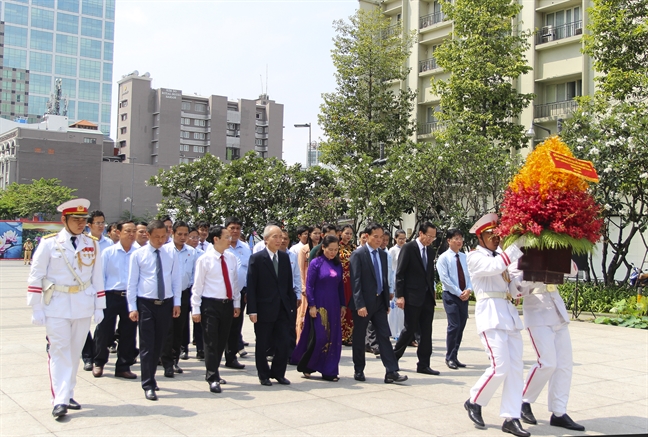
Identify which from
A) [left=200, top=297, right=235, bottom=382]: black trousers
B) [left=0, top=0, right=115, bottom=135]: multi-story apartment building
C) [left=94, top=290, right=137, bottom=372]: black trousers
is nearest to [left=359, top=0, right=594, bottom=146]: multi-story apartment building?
[left=94, top=290, right=137, bottom=372]: black trousers

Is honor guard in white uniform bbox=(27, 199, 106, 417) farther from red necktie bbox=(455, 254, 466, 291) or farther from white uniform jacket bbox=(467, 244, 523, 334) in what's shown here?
red necktie bbox=(455, 254, 466, 291)

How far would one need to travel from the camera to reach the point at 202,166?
29.9 m

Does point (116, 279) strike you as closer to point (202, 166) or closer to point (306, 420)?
point (306, 420)

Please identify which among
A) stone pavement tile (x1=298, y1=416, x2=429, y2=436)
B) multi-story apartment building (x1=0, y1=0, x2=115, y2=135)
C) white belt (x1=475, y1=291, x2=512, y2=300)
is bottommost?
stone pavement tile (x1=298, y1=416, x2=429, y2=436)

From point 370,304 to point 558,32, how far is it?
2767 centimetres

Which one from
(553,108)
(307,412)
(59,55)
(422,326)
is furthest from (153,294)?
(59,55)

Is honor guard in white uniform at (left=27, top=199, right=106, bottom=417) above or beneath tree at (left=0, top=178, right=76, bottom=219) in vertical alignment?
beneath

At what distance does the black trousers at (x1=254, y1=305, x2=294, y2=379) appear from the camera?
782cm

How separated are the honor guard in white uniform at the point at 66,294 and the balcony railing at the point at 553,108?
92.4 ft

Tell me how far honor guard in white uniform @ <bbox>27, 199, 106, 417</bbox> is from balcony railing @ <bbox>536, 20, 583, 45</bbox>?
29.0m

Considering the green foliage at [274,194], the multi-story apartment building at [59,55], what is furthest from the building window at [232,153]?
the green foliage at [274,194]

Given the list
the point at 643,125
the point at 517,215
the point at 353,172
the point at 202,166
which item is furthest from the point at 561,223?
the point at 202,166

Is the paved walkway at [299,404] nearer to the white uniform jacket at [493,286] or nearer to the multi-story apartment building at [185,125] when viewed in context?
the white uniform jacket at [493,286]

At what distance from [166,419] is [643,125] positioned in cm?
1445
